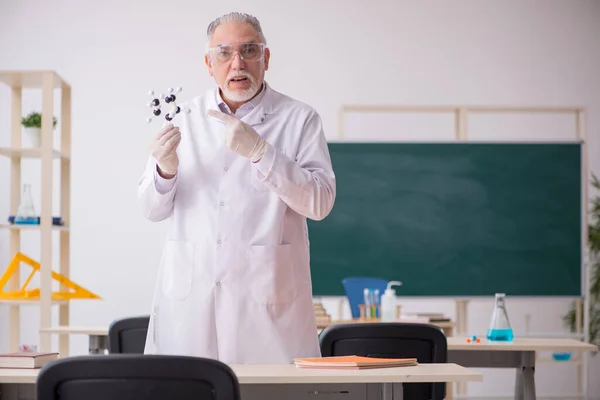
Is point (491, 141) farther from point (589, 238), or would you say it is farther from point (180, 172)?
point (180, 172)

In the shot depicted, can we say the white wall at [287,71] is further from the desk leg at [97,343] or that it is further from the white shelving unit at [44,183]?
the desk leg at [97,343]

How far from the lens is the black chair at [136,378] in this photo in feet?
5.09

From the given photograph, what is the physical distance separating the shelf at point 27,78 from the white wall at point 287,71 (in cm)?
224

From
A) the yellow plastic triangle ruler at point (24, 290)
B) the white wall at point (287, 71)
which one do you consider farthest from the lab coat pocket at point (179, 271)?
the white wall at point (287, 71)

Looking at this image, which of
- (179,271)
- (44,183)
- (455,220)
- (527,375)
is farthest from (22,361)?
(455,220)

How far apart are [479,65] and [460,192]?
1519mm

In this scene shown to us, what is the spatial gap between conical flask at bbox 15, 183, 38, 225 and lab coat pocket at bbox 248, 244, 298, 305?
111 inches

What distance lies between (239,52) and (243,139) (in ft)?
1.00

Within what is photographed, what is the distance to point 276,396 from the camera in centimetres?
193

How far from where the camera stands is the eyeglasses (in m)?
2.33

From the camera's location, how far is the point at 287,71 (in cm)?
735

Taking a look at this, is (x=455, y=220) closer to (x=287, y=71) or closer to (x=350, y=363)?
(x=287, y=71)

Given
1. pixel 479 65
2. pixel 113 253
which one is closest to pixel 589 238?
pixel 479 65

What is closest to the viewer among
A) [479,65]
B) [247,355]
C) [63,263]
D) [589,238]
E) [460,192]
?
[247,355]
